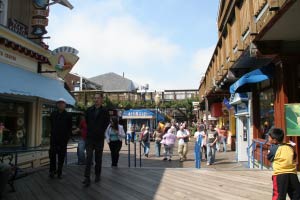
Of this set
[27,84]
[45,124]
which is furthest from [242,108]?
[27,84]

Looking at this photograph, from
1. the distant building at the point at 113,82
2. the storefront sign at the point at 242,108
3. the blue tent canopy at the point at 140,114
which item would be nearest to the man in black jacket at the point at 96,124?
the storefront sign at the point at 242,108

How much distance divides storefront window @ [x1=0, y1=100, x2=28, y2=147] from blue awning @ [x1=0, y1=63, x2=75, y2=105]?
999 millimetres

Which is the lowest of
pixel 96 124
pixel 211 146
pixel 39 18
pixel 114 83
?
pixel 211 146

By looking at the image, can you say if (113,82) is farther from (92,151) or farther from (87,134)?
(92,151)

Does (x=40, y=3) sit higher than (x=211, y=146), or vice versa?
(x=40, y=3)

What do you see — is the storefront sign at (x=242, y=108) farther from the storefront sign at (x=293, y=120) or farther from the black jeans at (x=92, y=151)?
the black jeans at (x=92, y=151)

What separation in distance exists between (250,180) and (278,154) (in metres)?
2.77

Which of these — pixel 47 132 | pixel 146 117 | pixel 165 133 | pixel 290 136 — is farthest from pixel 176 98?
pixel 290 136

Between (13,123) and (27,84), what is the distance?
176cm

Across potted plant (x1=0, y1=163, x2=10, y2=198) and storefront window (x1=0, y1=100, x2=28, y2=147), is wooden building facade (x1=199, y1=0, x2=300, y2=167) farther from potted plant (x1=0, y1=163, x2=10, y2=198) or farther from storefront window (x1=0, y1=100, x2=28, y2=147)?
storefront window (x1=0, y1=100, x2=28, y2=147)

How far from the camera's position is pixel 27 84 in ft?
32.4

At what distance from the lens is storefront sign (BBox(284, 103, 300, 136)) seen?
800 centimetres

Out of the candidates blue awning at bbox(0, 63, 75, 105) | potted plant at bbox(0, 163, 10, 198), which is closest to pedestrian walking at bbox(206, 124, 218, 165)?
blue awning at bbox(0, 63, 75, 105)

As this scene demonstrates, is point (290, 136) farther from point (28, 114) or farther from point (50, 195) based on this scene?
point (28, 114)
